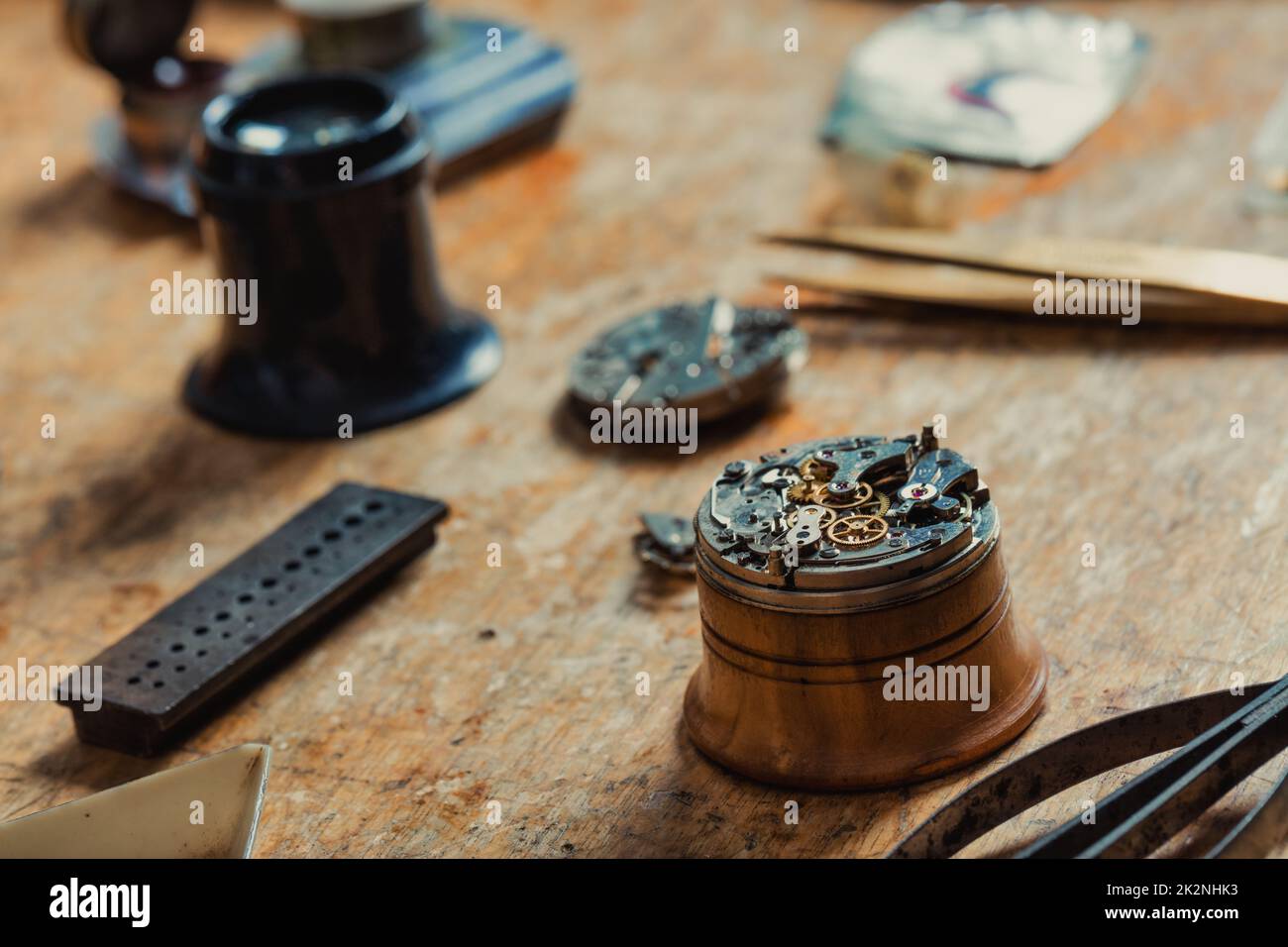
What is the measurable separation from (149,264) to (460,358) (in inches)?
19.3

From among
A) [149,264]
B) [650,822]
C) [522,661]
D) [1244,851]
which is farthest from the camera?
[149,264]

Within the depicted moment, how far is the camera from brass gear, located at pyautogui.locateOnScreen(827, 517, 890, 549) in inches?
35.5

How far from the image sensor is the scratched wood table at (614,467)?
994mm

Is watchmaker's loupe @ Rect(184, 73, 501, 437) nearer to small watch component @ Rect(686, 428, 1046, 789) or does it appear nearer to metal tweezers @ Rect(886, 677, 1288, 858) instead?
small watch component @ Rect(686, 428, 1046, 789)

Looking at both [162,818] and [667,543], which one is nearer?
[162,818]

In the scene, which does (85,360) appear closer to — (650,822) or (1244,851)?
(650,822)

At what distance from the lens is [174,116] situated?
6.15 feet

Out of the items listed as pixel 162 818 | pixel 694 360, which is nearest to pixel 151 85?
pixel 694 360

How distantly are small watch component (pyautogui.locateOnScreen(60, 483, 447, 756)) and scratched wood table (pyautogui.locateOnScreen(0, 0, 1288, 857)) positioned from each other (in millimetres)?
23

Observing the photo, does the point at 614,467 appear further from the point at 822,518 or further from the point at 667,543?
the point at 822,518

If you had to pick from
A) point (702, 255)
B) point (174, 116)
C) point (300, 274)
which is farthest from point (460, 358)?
point (174, 116)

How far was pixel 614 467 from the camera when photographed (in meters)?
1.34

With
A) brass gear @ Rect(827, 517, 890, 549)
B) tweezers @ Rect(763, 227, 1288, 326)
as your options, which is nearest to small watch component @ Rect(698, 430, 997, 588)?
brass gear @ Rect(827, 517, 890, 549)

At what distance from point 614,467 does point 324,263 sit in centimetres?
32
